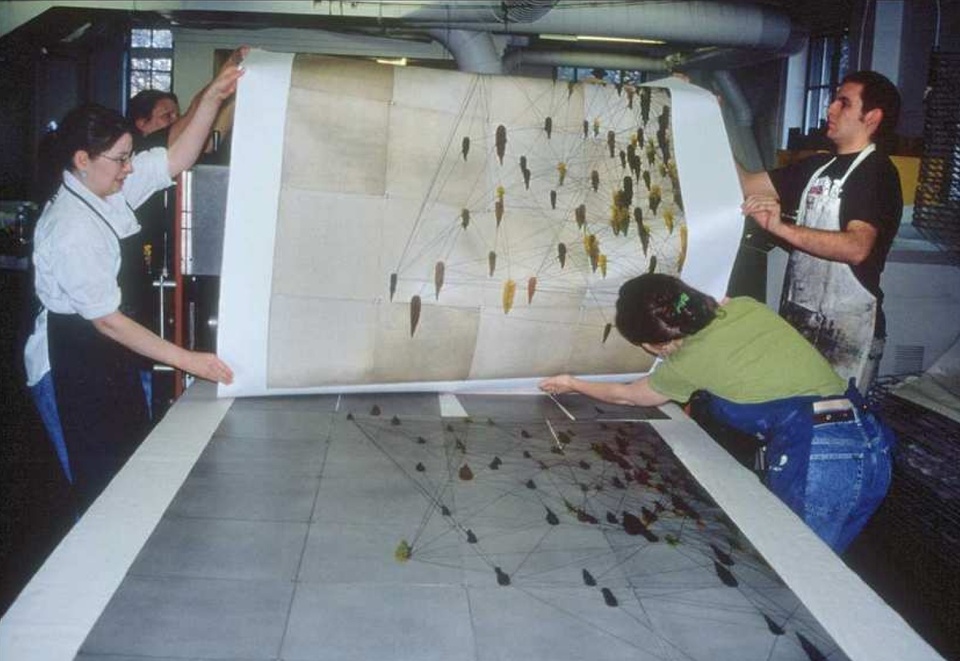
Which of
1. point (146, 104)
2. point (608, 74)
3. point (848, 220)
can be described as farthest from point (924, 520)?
point (608, 74)

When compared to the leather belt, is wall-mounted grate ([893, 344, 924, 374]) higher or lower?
lower

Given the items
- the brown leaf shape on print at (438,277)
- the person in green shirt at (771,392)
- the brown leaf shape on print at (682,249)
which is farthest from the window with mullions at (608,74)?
the brown leaf shape on print at (438,277)

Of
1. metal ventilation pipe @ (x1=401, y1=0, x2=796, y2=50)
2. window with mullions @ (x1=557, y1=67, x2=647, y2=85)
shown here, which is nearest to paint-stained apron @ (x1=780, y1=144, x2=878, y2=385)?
metal ventilation pipe @ (x1=401, y1=0, x2=796, y2=50)

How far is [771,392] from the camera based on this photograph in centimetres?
169

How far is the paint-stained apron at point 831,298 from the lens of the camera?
6.65 ft

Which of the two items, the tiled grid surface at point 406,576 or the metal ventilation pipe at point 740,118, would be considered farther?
the metal ventilation pipe at point 740,118

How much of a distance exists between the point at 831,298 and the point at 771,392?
483 mm

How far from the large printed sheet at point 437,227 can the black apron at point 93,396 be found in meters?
0.36

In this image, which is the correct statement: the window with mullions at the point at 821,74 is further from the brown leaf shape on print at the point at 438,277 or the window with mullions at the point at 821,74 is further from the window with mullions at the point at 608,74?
the brown leaf shape on print at the point at 438,277

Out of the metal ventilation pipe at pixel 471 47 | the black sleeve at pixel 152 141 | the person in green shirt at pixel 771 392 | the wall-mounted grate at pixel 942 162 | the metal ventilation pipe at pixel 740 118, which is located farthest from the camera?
the metal ventilation pipe at pixel 740 118

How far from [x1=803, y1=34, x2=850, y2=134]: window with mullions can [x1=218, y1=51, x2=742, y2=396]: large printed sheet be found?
7.50 m

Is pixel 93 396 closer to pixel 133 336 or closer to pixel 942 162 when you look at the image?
pixel 133 336

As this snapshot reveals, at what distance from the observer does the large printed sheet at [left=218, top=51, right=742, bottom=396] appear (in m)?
1.54

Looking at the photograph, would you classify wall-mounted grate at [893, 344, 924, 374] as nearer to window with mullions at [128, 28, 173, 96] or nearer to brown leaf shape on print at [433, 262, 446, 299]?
brown leaf shape on print at [433, 262, 446, 299]
